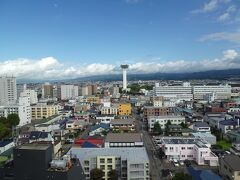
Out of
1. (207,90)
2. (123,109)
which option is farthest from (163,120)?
(207,90)

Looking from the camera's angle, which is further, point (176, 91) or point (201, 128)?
point (176, 91)

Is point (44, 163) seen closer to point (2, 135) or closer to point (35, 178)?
point (35, 178)

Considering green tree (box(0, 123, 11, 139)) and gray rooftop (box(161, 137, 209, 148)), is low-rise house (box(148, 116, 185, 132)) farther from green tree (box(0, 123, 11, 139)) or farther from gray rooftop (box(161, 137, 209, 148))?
green tree (box(0, 123, 11, 139))

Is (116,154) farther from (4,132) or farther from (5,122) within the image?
(5,122)

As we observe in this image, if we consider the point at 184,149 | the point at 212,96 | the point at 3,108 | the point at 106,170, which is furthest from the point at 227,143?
the point at 212,96

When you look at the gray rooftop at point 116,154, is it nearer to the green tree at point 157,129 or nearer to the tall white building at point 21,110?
the green tree at point 157,129

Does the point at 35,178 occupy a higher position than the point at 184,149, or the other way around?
the point at 35,178

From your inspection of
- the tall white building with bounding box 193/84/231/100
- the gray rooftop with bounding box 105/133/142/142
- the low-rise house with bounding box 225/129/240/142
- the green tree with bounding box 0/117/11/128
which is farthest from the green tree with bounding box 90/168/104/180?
the tall white building with bounding box 193/84/231/100
